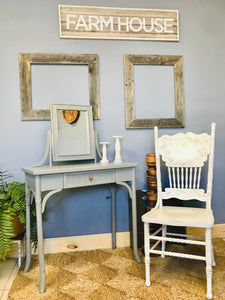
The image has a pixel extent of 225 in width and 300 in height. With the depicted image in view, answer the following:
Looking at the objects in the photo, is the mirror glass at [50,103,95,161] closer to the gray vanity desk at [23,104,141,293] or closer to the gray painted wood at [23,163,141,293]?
the gray vanity desk at [23,104,141,293]

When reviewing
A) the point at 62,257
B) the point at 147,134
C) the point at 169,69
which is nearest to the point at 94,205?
the point at 62,257

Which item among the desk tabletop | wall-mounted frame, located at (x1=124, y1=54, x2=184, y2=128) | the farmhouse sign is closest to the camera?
the desk tabletop

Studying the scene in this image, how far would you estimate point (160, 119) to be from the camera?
2.90 meters

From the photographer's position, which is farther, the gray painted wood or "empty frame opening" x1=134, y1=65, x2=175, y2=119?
"empty frame opening" x1=134, y1=65, x2=175, y2=119

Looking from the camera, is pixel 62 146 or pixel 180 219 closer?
pixel 180 219

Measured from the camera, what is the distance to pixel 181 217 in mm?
1996

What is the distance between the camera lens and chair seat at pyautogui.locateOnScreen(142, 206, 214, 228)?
6.18 ft

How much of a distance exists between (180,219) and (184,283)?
1.70 ft

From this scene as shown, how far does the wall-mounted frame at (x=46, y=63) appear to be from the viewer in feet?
8.66

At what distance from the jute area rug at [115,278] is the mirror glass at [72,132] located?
0.95 meters

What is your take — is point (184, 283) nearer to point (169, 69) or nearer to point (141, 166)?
point (141, 166)

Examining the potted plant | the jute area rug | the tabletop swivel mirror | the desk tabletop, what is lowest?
the jute area rug

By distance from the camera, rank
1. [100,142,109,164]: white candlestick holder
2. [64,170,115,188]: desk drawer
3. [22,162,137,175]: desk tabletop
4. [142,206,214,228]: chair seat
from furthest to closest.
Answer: [100,142,109,164]: white candlestick holder
[64,170,115,188]: desk drawer
[22,162,137,175]: desk tabletop
[142,206,214,228]: chair seat

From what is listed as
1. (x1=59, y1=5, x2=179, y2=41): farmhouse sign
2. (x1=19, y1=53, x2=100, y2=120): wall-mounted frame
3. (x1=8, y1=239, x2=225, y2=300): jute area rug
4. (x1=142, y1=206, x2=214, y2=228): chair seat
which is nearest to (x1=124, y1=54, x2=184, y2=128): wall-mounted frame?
(x1=59, y1=5, x2=179, y2=41): farmhouse sign
